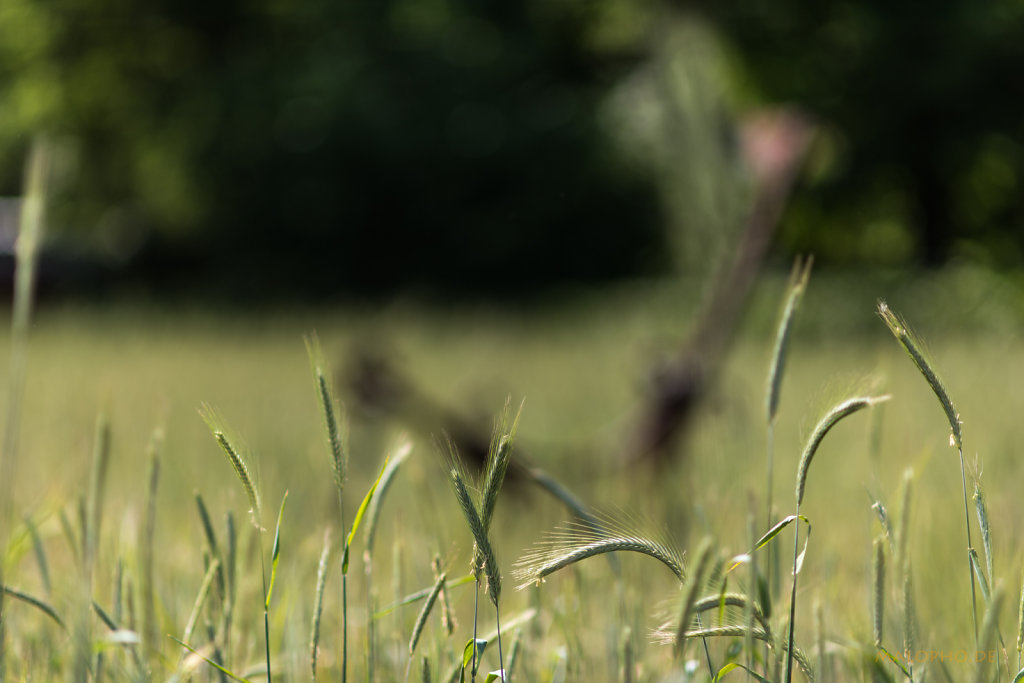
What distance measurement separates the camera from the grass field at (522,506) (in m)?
0.98

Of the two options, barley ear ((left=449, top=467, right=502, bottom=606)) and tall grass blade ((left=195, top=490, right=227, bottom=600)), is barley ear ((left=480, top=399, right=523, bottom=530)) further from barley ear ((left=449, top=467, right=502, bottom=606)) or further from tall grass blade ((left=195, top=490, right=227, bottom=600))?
tall grass blade ((left=195, top=490, right=227, bottom=600))

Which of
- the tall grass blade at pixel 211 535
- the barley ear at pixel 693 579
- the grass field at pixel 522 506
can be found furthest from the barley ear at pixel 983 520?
the tall grass blade at pixel 211 535

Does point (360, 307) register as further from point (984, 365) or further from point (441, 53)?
point (984, 365)

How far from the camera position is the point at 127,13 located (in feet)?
52.7

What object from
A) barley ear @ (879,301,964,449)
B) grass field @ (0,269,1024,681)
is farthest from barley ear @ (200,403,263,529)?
barley ear @ (879,301,964,449)

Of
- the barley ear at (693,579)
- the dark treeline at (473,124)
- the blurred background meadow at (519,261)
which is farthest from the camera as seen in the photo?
the dark treeline at (473,124)

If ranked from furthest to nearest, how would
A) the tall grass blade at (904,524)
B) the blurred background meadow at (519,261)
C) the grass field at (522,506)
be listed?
the blurred background meadow at (519,261) < the grass field at (522,506) < the tall grass blade at (904,524)

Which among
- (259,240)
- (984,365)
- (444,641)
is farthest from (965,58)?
(444,641)

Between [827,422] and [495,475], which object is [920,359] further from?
[495,475]

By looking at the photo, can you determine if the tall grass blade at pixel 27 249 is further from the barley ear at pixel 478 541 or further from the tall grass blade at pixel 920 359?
the tall grass blade at pixel 920 359

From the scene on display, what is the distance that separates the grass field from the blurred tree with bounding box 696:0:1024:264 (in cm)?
655

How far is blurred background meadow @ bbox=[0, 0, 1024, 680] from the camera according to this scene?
5.17 feet

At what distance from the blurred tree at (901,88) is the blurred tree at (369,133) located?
9.29ft

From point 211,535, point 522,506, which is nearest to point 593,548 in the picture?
point 211,535
